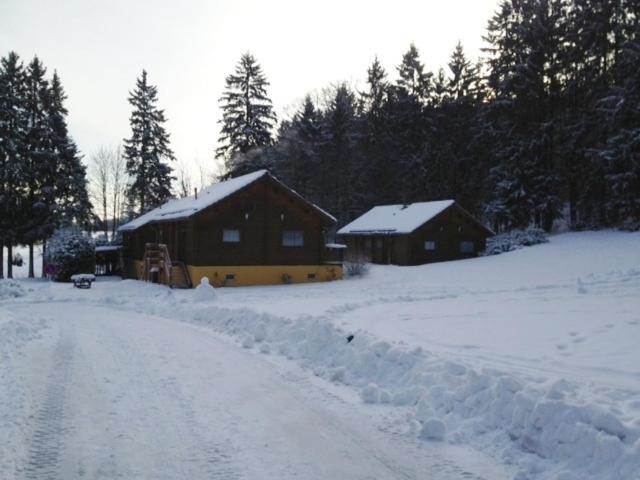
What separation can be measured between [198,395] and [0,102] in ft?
120

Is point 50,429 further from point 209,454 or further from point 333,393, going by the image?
point 333,393

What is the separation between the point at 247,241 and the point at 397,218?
53.5ft

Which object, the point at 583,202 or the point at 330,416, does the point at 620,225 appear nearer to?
the point at 583,202

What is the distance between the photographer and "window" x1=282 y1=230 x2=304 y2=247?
3078 cm

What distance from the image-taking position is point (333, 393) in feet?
27.2

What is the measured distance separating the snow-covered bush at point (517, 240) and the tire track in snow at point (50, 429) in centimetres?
3463

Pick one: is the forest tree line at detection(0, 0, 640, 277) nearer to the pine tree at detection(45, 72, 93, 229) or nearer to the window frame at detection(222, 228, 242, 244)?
the pine tree at detection(45, 72, 93, 229)

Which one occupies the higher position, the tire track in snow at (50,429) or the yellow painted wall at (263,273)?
the yellow painted wall at (263,273)

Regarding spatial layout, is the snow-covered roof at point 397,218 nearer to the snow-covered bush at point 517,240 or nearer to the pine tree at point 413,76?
the snow-covered bush at point 517,240

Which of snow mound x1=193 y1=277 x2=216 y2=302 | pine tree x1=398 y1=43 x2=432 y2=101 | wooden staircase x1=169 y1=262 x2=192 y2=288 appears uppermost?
pine tree x1=398 y1=43 x2=432 y2=101

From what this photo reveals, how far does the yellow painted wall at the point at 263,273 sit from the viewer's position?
28359mm

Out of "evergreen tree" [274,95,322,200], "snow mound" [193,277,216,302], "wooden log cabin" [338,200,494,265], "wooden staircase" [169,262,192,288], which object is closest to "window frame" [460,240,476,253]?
"wooden log cabin" [338,200,494,265]

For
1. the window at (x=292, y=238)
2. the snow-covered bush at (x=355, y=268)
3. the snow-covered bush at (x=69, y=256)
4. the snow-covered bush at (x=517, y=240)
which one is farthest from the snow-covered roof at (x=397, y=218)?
the snow-covered bush at (x=69, y=256)

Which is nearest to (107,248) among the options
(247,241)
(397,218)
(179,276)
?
(179,276)
